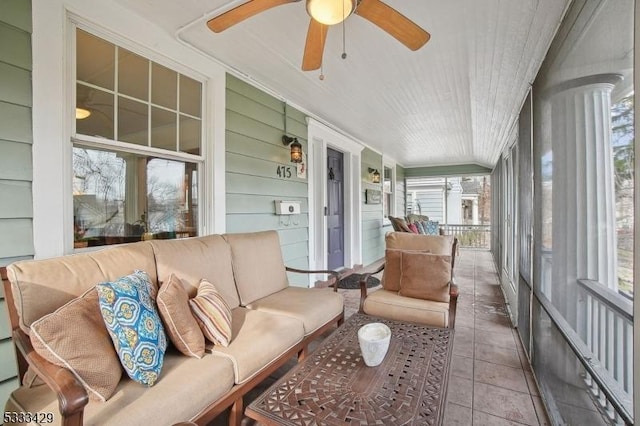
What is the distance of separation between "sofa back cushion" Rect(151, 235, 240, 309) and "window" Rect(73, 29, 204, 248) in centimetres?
42

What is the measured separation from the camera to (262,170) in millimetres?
3199

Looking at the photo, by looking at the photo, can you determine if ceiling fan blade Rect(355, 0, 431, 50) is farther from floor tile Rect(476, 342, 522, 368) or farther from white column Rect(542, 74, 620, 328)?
floor tile Rect(476, 342, 522, 368)

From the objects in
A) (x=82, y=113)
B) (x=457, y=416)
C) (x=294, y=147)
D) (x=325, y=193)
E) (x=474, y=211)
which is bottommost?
(x=457, y=416)

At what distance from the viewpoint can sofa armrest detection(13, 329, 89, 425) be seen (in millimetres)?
896

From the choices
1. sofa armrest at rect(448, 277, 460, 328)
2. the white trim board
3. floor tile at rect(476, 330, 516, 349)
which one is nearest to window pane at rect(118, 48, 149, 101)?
the white trim board

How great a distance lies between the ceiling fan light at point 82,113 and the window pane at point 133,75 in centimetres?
27

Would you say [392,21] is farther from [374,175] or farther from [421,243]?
[374,175]

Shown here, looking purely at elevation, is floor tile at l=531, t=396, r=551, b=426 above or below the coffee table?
below

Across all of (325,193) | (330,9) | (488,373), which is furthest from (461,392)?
(325,193)

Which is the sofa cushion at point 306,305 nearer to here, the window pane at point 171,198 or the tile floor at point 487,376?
the tile floor at point 487,376

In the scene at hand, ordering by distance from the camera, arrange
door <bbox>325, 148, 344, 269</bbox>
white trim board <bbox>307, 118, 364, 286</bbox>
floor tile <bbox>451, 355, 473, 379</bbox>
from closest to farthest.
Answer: floor tile <bbox>451, 355, 473, 379</bbox> < white trim board <bbox>307, 118, 364, 286</bbox> < door <bbox>325, 148, 344, 269</bbox>

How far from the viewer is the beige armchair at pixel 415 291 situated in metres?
2.28

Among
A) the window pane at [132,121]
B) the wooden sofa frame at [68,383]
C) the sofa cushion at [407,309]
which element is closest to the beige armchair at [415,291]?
the sofa cushion at [407,309]

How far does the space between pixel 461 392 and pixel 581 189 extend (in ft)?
4.82
